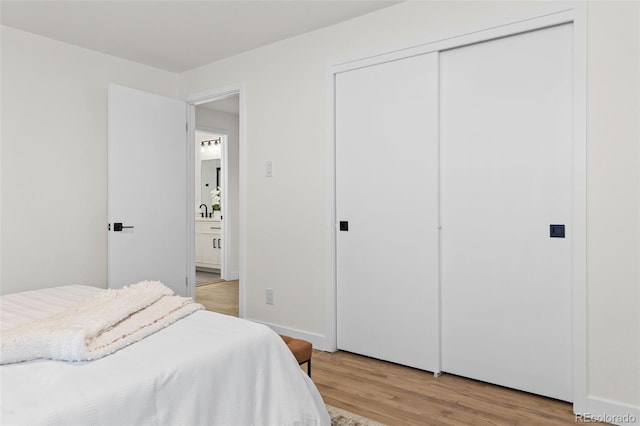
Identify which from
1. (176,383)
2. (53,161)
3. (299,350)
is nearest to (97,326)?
(176,383)

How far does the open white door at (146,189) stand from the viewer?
382 cm

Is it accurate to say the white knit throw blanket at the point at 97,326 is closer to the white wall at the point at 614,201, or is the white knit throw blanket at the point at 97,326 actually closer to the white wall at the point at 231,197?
the white wall at the point at 614,201

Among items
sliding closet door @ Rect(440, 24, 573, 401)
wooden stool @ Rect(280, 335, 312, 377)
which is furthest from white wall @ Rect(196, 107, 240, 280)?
wooden stool @ Rect(280, 335, 312, 377)

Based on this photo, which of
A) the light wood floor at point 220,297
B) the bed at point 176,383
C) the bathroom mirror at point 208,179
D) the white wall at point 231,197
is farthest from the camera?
the bathroom mirror at point 208,179

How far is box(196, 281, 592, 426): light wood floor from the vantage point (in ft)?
7.38

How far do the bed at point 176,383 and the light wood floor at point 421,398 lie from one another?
63 centimetres

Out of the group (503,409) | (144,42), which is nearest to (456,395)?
(503,409)

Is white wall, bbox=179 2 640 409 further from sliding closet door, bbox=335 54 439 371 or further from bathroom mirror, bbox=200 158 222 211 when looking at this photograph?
bathroom mirror, bbox=200 158 222 211

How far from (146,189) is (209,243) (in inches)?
126

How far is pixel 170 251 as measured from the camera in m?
4.24

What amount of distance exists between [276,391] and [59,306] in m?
1.22

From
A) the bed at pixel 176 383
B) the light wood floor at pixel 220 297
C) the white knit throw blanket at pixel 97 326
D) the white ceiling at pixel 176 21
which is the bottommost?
the light wood floor at pixel 220 297

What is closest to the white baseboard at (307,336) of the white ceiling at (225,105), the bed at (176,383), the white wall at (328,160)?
the white wall at (328,160)

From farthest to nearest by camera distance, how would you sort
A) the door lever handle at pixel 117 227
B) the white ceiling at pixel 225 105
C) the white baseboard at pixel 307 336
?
1. the white ceiling at pixel 225 105
2. the door lever handle at pixel 117 227
3. the white baseboard at pixel 307 336
